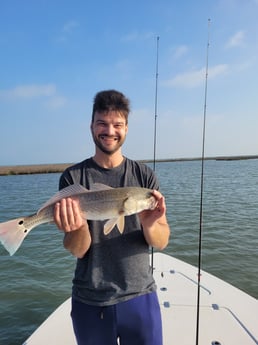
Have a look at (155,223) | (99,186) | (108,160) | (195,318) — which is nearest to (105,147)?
(108,160)

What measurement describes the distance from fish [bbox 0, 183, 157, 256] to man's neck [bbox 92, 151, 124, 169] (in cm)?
21

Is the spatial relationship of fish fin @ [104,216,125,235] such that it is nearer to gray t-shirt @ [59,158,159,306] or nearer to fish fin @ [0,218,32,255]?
gray t-shirt @ [59,158,159,306]

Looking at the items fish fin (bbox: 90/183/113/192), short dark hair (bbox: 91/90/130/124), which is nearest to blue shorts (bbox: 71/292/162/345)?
fish fin (bbox: 90/183/113/192)

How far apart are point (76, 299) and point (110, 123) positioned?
1.53m

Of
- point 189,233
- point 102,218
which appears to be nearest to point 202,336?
point 102,218

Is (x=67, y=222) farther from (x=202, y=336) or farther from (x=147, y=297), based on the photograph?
(x=202, y=336)

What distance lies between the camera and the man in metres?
2.52

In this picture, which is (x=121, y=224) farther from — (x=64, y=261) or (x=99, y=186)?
(x=64, y=261)

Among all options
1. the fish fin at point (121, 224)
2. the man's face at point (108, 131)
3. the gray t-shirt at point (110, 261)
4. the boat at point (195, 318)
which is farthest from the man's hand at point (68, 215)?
the boat at point (195, 318)

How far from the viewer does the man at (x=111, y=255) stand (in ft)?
8.25

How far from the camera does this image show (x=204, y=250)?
9.81m

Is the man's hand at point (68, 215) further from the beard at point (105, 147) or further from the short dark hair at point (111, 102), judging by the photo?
the short dark hair at point (111, 102)

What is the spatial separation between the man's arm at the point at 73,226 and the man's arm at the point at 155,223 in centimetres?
49

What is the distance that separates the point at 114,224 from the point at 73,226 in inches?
13.2
